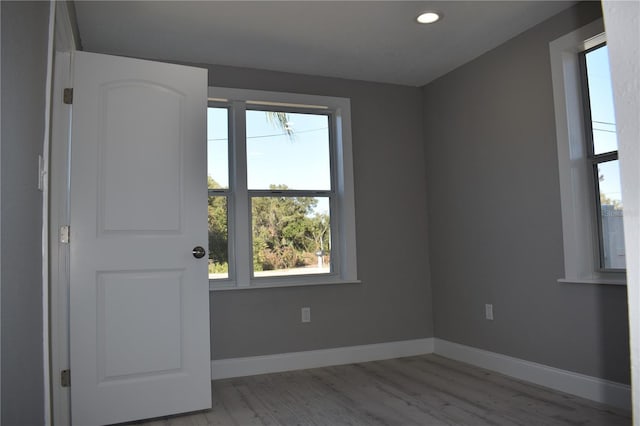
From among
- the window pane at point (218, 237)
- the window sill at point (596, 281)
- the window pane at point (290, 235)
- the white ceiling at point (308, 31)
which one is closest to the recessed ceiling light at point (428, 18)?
the white ceiling at point (308, 31)

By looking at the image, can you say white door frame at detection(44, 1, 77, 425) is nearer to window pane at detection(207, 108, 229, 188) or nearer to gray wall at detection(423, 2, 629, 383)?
window pane at detection(207, 108, 229, 188)

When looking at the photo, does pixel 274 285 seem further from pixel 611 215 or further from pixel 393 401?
pixel 611 215

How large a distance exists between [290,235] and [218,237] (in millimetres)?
592

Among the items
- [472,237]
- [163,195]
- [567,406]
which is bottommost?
[567,406]

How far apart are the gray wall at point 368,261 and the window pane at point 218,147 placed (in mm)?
259

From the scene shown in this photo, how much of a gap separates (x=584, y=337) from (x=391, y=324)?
1622 mm

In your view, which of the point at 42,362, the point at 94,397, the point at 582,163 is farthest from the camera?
the point at 582,163

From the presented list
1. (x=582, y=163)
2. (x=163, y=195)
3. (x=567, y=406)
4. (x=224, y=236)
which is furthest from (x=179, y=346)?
(x=582, y=163)

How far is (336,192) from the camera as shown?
4.32 metres

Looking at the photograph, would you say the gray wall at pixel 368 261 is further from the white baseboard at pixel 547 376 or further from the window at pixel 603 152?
the window at pixel 603 152

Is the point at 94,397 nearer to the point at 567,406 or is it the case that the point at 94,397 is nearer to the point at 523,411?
the point at 523,411

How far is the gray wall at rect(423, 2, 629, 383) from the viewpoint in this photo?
10.0ft

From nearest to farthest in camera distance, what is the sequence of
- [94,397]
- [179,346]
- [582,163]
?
1. [94,397]
2. [179,346]
3. [582,163]

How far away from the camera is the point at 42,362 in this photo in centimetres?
193
